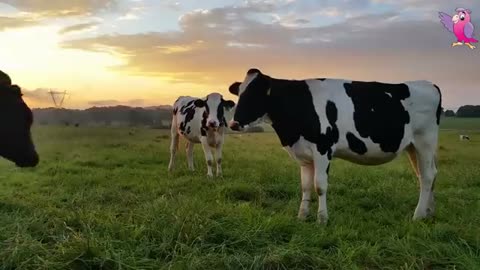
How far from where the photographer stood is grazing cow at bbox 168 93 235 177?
39.9ft

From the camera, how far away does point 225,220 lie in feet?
18.4

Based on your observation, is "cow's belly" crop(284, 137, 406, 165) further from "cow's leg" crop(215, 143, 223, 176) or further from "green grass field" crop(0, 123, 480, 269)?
"cow's leg" crop(215, 143, 223, 176)

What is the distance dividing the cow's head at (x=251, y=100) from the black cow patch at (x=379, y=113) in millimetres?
1145

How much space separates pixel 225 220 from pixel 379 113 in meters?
2.88

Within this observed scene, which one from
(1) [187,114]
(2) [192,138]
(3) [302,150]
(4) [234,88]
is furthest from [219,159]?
(3) [302,150]

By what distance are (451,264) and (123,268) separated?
287 centimetres

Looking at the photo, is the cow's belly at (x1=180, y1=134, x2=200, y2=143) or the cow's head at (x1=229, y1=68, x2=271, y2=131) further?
the cow's belly at (x1=180, y1=134, x2=200, y2=143)

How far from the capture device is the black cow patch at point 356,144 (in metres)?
7.01

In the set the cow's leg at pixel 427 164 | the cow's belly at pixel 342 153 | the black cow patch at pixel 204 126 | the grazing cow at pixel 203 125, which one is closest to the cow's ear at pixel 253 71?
the cow's belly at pixel 342 153

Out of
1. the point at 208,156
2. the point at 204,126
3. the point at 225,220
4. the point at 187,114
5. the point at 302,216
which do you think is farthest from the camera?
the point at 187,114

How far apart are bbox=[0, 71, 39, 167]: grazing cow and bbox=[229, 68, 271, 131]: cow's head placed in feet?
11.0

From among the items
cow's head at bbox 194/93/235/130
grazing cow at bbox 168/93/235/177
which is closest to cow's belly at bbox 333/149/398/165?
grazing cow at bbox 168/93/235/177

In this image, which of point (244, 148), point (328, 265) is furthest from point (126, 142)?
point (328, 265)

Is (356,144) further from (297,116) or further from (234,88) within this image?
(234,88)
